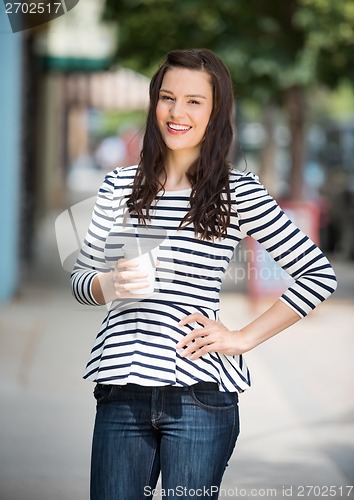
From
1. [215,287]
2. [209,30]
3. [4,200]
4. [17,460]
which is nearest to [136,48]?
[209,30]

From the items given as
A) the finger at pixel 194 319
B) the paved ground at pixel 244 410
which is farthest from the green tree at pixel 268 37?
the finger at pixel 194 319

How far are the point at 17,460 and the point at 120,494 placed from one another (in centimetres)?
300

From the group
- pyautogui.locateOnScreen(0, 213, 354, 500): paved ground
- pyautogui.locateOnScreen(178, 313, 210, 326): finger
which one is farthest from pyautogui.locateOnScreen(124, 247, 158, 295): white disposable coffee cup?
pyautogui.locateOnScreen(0, 213, 354, 500): paved ground

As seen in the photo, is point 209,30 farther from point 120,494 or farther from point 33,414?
point 120,494

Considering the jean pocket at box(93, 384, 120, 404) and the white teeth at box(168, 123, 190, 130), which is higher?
the white teeth at box(168, 123, 190, 130)

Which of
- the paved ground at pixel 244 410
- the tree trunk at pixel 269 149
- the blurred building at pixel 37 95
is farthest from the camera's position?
the tree trunk at pixel 269 149

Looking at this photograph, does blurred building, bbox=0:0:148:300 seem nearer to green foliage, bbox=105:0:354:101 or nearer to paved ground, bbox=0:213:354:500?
paved ground, bbox=0:213:354:500

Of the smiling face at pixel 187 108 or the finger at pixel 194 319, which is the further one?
the smiling face at pixel 187 108

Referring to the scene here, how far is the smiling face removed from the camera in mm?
3006

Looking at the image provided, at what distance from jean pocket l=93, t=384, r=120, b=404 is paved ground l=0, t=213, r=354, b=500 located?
4.22 feet

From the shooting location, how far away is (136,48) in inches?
604

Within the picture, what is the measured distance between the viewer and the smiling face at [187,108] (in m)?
3.01

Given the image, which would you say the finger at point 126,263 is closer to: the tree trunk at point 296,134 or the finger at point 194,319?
the finger at point 194,319

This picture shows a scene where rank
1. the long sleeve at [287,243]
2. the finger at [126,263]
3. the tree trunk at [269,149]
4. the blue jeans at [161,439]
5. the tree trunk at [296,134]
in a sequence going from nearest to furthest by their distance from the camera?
the finger at [126,263] → the blue jeans at [161,439] → the long sleeve at [287,243] → the tree trunk at [296,134] → the tree trunk at [269,149]
